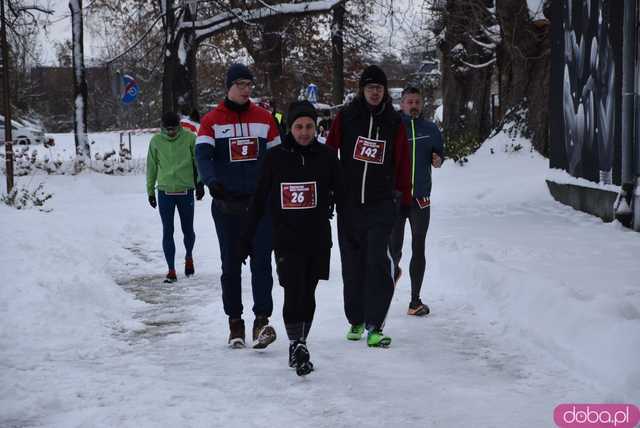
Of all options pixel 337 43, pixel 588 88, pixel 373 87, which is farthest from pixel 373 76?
pixel 337 43

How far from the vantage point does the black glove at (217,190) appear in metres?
5.84

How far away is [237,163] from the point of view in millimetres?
6066

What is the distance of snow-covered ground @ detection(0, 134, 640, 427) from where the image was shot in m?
4.48

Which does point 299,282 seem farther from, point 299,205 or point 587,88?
point 587,88

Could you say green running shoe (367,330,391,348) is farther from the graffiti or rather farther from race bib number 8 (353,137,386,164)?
the graffiti

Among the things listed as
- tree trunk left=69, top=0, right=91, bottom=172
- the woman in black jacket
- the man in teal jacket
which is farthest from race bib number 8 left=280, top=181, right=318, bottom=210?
tree trunk left=69, top=0, right=91, bottom=172

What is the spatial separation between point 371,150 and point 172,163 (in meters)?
3.91

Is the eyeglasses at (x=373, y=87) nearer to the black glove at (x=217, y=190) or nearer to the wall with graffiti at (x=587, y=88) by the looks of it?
the black glove at (x=217, y=190)

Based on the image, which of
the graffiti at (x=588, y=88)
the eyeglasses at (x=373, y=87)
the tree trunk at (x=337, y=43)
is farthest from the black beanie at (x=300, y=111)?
the tree trunk at (x=337, y=43)

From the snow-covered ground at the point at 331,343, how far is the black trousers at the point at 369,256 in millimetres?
337

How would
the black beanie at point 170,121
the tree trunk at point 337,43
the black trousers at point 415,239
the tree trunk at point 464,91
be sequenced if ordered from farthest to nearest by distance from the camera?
the tree trunk at point 337,43, the tree trunk at point 464,91, the black beanie at point 170,121, the black trousers at point 415,239

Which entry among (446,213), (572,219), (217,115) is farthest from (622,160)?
(217,115)

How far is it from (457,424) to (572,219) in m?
8.78

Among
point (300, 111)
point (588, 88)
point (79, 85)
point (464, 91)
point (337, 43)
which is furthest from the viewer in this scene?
point (337, 43)
